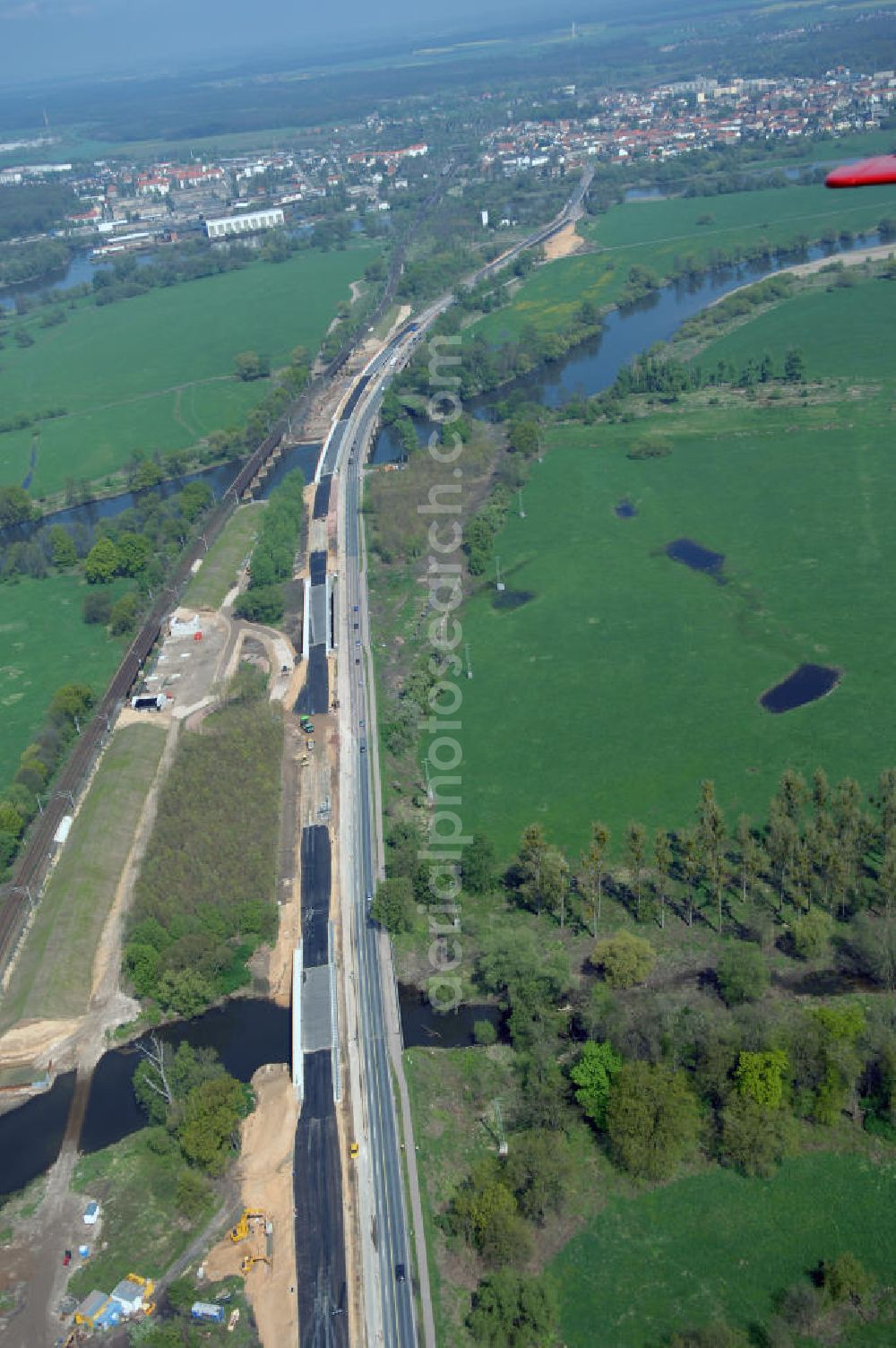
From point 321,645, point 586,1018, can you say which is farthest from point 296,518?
point 586,1018

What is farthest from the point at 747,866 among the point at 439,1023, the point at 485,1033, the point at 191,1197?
the point at 191,1197

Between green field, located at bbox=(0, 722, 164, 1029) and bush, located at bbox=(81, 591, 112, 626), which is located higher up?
bush, located at bbox=(81, 591, 112, 626)

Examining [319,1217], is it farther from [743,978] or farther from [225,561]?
[225,561]

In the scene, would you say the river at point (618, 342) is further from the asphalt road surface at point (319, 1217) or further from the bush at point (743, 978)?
the asphalt road surface at point (319, 1217)

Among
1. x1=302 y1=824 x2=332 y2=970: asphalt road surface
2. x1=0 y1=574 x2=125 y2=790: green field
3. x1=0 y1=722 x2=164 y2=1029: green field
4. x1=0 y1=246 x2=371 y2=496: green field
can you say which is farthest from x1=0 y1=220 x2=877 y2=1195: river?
x1=0 y1=246 x2=371 y2=496: green field

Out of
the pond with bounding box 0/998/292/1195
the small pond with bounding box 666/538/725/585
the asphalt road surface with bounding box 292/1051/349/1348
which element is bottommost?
the pond with bounding box 0/998/292/1195

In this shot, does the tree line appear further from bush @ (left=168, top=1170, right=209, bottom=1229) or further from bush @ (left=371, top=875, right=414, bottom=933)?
bush @ (left=168, top=1170, right=209, bottom=1229)
